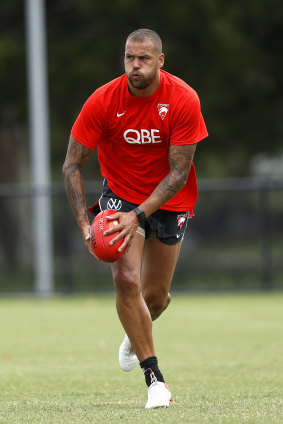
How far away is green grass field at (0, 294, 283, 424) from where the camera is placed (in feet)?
18.4

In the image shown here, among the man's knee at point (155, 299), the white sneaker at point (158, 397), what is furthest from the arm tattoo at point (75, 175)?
the white sneaker at point (158, 397)

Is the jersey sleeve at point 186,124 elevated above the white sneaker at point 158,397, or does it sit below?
above

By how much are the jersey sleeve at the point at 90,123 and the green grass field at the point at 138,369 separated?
70.6 inches

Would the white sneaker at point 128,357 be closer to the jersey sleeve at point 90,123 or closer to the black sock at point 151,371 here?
the black sock at point 151,371

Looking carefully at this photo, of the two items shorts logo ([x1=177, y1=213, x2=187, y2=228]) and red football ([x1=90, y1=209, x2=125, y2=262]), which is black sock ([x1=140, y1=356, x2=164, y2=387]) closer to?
red football ([x1=90, y1=209, x2=125, y2=262])

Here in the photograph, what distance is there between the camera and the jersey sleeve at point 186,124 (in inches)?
240

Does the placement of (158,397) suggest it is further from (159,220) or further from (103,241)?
(159,220)

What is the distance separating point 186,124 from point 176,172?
328 millimetres

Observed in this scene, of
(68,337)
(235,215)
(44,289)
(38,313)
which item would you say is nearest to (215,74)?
(235,215)

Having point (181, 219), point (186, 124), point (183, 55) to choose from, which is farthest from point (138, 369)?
point (183, 55)

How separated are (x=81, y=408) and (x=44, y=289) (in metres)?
12.0

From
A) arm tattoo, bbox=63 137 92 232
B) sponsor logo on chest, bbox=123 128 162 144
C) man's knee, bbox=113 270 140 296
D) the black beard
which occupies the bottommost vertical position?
man's knee, bbox=113 270 140 296

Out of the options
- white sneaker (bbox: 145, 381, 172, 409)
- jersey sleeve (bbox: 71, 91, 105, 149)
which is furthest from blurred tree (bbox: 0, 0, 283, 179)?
white sneaker (bbox: 145, 381, 172, 409)

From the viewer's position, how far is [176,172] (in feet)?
20.1
